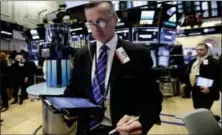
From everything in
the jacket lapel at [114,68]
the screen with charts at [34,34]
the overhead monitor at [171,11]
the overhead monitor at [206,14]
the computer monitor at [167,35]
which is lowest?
the jacket lapel at [114,68]

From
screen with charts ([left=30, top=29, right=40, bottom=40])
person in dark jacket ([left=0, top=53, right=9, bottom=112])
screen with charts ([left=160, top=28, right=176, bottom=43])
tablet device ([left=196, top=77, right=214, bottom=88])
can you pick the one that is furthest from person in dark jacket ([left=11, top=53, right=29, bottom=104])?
screen with charts ([left=30, top=29, right=40, bottom=40])

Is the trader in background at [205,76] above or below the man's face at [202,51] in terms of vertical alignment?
below

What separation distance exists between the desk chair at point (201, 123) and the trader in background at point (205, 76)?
1.72m

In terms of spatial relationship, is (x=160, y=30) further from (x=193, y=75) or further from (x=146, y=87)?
(x=146, y=87)

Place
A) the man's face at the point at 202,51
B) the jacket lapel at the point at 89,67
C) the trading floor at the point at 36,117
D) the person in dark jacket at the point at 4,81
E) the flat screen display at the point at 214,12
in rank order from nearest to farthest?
the jacket lapel at the point at 89,67
the man's face at the point at 202,51
the trading floor at the point at 36,117
the person in dark jacket at the point at 4,81
the flat screen display at the point at 214,12

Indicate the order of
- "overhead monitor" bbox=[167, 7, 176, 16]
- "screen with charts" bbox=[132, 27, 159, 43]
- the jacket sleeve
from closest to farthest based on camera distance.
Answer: the jacket sleeve → "screen with charts" bbox=[132, 27, 159, 43] → "overhead monitor" bbox=[167, 7, 176, 16]

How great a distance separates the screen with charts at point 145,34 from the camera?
302 inches

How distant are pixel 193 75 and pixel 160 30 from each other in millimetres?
4485

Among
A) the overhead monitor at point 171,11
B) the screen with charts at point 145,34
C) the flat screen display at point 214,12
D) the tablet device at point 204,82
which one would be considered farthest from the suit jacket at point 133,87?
the flat screen display at point 214,12

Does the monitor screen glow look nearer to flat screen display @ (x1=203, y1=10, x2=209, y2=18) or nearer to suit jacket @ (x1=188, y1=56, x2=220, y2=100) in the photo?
suit jacket @ (x1=188, y1=56, x2=220, y2=100)

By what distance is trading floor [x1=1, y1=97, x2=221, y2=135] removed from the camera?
12.9 feet

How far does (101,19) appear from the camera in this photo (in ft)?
3.35

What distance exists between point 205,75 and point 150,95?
265 cm

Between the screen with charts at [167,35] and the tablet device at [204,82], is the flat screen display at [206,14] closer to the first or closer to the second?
the screen with charts at [167,35]
